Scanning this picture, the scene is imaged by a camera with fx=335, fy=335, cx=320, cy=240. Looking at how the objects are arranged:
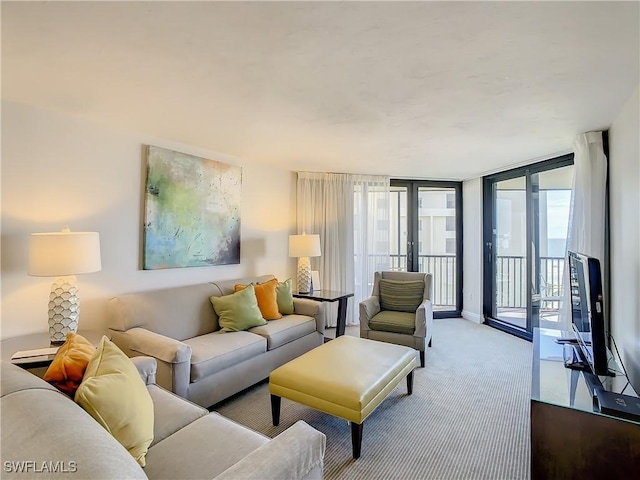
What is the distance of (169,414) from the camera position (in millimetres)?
1664

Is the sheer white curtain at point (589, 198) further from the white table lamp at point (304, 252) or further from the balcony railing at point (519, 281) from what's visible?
the white table lamp at point (304, 252)

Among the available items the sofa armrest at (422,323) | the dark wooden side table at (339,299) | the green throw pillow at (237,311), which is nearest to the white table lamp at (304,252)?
the dark wooden side table at (339,299)

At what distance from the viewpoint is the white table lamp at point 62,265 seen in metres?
2.15

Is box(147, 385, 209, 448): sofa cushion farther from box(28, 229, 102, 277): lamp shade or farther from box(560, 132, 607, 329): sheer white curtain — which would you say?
box(560, 132, 607, 329): sheer white curtain

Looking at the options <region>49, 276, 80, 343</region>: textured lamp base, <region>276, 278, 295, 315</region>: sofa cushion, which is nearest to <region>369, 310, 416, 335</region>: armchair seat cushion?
<region>276, 278, 295, 315</region>: sofa cushion

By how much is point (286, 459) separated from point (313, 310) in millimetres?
2576

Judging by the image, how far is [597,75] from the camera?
6.35 feet

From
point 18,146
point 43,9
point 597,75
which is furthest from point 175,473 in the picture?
point 597,75

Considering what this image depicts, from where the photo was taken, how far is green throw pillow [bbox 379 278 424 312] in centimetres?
396

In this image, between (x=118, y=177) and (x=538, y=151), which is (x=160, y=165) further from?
(x=538, y=151)

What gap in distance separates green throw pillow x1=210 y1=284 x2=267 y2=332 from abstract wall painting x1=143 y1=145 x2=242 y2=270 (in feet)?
1.99

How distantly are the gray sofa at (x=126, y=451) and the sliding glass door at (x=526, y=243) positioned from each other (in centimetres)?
349

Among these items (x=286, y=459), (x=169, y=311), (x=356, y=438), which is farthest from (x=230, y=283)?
(x=286, y=459)

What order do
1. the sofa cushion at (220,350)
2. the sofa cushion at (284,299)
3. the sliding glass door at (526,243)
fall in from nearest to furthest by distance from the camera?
the sofa cushion at (220,350), the sofa cushion at (284,299), the sliding glass door at (526,243)
